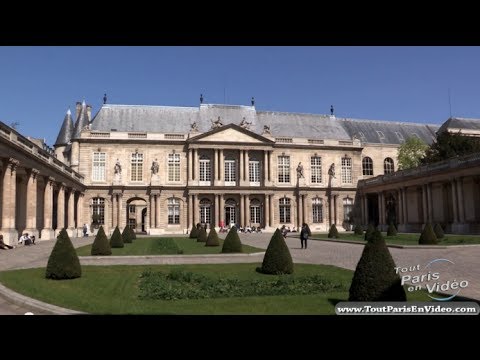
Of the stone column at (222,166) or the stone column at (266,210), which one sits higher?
the stone column at (222,166)

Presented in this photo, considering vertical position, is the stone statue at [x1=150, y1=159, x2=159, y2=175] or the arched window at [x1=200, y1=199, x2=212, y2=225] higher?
the stone statue at [x1=150, y1=159, x2=159, y2=175]

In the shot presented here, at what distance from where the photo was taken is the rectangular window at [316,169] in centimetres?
4997

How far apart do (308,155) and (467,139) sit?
52.1 ft

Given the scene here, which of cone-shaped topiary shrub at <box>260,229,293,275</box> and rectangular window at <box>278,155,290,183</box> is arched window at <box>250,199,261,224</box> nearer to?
rectangular window at <box>278,155,290,183</box>

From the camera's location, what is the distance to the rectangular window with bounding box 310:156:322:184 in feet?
164

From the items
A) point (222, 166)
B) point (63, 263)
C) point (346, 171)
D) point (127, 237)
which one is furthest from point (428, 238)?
point (346, 171)

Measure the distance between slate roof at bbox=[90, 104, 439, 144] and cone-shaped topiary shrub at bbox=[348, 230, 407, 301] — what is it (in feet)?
141

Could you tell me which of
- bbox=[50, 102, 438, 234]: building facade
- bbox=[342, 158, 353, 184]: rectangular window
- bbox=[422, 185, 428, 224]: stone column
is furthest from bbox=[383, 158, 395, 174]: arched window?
bbox=[422, 185, 428, 224]: stone column

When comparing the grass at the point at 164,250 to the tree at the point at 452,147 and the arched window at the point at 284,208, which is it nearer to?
the arched window at the point at 284,208

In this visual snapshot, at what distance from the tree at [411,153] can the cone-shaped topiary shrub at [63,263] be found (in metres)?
41.3

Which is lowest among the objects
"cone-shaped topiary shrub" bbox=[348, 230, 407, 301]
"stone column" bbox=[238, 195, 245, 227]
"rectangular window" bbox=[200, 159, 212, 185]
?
"cone-shaped topiary shrub" bbox=[348, 230, 407, 301]

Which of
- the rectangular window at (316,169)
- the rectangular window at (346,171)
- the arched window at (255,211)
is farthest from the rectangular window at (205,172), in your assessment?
the rectangular window at (346,171)
